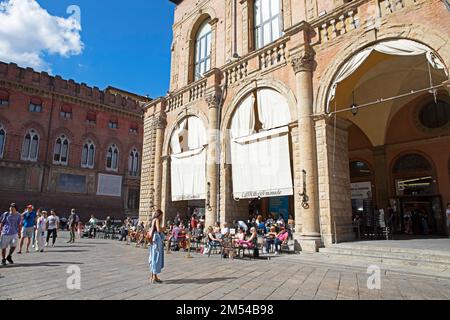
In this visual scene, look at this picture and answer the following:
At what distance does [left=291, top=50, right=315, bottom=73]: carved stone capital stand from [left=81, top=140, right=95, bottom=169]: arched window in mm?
26679

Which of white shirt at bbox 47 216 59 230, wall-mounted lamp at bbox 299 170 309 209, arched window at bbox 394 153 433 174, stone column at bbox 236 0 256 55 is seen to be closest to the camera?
wall-mounted lamp at bbox 299 170 309 209

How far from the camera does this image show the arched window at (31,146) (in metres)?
27.0

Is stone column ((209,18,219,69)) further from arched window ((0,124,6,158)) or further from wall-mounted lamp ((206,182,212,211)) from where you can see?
arched window ((0,124,6,158))

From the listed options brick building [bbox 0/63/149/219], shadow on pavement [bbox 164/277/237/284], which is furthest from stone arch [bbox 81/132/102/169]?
shadow on pavement [bbox 164/277/237/284]

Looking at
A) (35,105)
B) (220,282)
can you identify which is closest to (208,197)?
(220,282)

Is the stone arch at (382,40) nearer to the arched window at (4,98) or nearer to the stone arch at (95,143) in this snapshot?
the stone arch at (95,143)

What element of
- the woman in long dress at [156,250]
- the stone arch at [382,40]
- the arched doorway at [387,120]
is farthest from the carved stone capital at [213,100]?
the woman in long dress at [156,250]

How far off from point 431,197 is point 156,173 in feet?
45.1

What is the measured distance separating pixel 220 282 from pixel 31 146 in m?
28.7

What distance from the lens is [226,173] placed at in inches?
509

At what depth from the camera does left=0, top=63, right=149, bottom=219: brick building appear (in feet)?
86.7

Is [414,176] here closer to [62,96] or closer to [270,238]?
[270,238]

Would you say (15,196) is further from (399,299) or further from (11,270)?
(399,299)

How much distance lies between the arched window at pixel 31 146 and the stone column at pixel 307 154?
2677 cm
